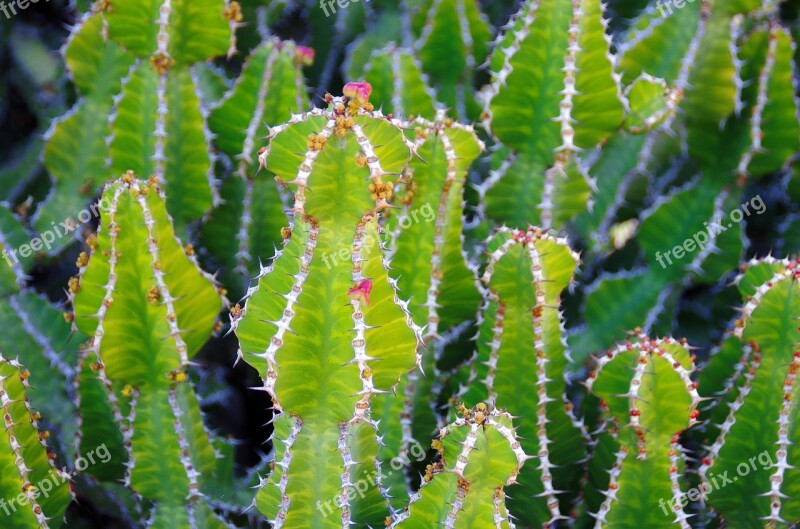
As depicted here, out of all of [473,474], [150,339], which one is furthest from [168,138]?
[473,474]

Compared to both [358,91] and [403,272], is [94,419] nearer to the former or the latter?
[403,272]

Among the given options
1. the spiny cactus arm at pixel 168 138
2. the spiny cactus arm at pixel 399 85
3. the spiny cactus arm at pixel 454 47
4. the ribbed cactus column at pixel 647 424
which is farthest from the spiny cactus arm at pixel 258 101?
the ribbed cactus column at pixel 647 424

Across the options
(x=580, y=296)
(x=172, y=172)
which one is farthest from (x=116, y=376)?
(x=580, y=296)

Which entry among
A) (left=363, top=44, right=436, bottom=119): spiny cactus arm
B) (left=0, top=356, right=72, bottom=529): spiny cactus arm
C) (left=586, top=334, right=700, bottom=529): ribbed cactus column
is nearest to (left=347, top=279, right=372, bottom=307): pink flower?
(left=586, top=334, right=700, bottom=529): ribbed cactus column

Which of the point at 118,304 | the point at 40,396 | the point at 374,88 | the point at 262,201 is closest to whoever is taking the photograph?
the point at 118,304

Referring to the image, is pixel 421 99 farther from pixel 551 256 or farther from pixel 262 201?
pixel 551 256

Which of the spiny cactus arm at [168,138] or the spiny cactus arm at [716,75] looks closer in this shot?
the spiny cactus arm at [168,138]

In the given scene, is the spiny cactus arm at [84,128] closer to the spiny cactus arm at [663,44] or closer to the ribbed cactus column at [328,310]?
the ribbed cactus column at [328,310]
